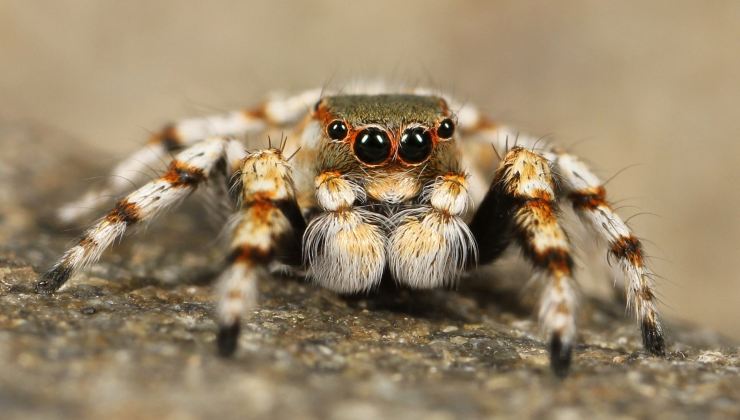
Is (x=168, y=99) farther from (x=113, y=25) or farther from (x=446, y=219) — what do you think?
(x=446, y=219)

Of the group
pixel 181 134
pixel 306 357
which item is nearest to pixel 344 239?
pixel 306 357

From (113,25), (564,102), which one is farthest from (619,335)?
(113,25)

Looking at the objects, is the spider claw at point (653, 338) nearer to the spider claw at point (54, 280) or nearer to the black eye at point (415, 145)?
the black eye at point (415, 145)

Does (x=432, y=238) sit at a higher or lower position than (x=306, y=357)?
higher

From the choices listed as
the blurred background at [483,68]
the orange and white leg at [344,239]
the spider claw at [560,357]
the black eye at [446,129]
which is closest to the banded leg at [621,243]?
the black eye at [446,129]

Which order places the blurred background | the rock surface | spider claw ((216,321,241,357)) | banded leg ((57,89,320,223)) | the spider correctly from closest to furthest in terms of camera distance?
the rock surface, spider claw ((216,321,241,357)), the spider, banded leg ((57,89,320,223)), the blurred background

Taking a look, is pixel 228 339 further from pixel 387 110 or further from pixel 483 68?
pixel 483 68

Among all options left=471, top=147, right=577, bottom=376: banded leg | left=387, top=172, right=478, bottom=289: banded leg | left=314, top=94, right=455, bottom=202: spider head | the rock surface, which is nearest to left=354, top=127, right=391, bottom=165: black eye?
left=314, top=94, right=455, bottom=202: spider head

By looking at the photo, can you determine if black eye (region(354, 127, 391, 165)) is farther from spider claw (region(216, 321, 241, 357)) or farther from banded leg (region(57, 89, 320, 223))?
banded leg (region(57, 89, 320, 223))
